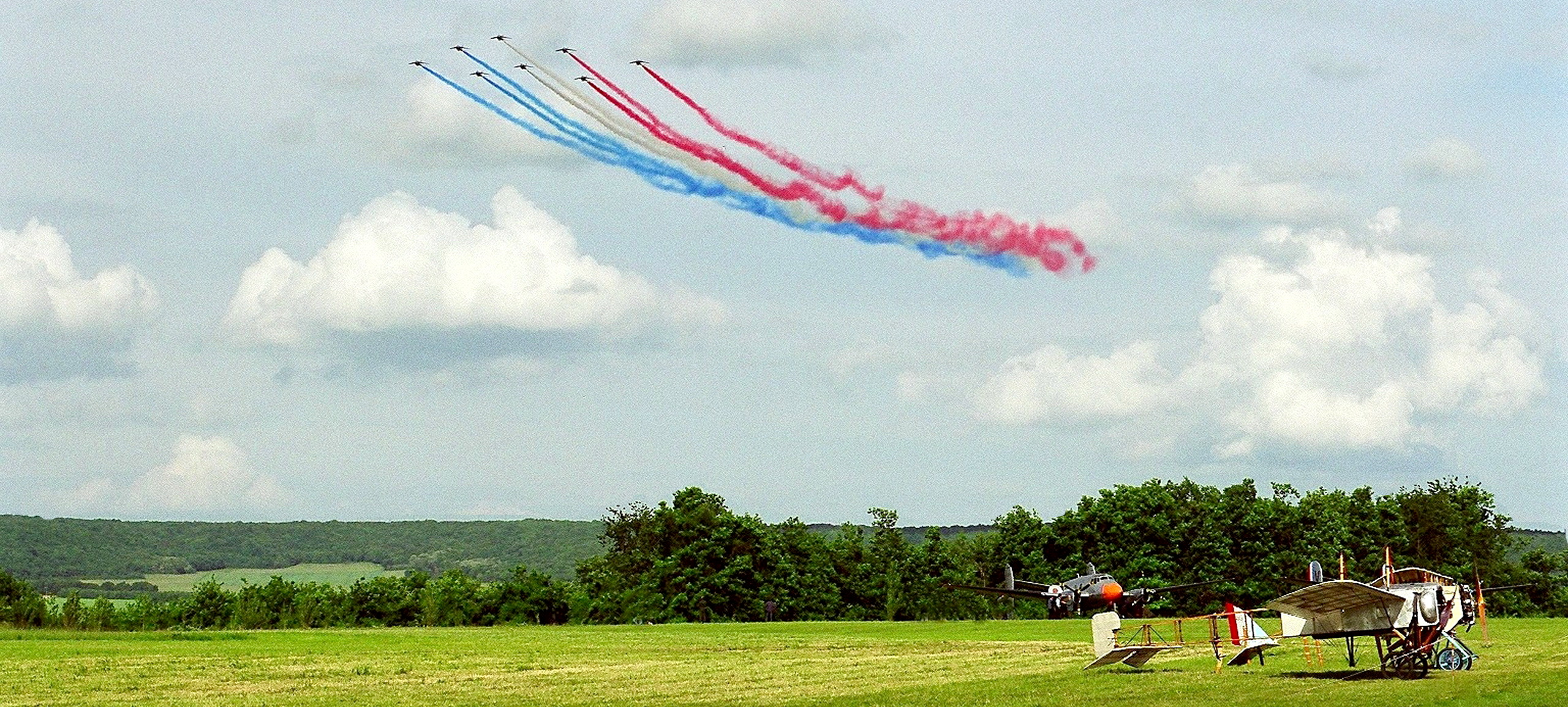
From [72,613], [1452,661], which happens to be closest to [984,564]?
[72,613]

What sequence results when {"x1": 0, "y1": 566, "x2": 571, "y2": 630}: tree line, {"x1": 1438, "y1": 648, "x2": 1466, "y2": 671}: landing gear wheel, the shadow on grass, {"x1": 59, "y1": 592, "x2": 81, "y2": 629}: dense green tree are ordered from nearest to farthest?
the shadow on grass, {"x1": 1438, "y1": 648, "x2": 1466, "y2": 671}: landing gear wheel, {"x1": 59, "y1": 592, "x2": 81, "y2": 629}: dense green tree, {"x1": 0, "y1": 566, "x2": 571, "y2": 630}: tree line

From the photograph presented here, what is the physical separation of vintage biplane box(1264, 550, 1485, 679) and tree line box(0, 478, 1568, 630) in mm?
58213

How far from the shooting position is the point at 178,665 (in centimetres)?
4647

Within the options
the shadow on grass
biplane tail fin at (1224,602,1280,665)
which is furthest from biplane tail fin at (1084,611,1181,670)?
the shadow on grass

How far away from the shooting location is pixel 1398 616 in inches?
1647

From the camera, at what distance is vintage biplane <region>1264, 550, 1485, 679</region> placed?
41.4 m

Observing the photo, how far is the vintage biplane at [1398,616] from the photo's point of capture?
41438mm

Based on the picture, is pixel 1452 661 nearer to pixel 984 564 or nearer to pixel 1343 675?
pixel 1343 675

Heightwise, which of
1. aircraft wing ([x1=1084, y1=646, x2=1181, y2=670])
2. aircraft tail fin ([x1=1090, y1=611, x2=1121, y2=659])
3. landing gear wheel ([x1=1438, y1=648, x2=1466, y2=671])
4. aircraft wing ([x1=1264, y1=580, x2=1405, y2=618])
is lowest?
landing gear wheel ([x1=1438, y1=648, x2=1466, y2=671])

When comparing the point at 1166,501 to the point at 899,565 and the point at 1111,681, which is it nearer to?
the point at 899,565

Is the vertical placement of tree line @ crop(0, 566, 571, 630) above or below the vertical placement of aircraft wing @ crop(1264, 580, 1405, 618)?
above

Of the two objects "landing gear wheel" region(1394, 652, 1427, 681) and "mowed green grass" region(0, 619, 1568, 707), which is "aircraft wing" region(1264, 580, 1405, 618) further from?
"mowed green grass" region(0, 619, 1568, 707)

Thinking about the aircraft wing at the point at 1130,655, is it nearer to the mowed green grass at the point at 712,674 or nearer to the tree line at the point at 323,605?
the mowed green grass at the point at 712,674

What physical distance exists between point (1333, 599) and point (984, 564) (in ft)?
241
